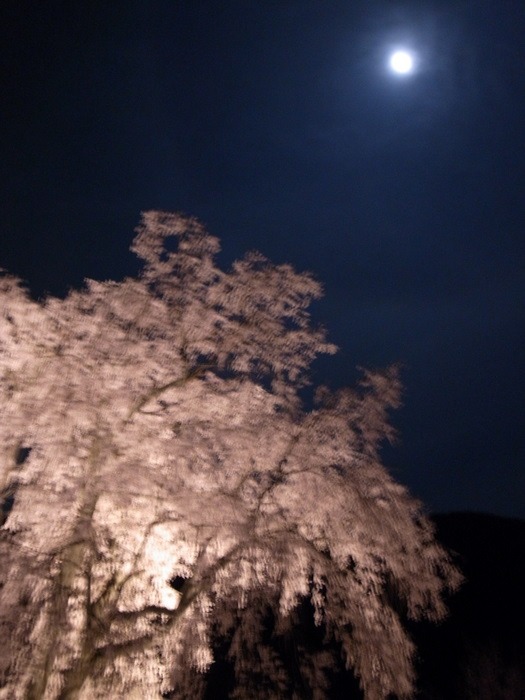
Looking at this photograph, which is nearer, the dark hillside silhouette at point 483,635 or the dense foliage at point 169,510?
the dense foliage at point 169,510

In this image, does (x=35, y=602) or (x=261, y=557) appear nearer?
(x=35, y=602)

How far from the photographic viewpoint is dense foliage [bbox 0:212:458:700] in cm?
462

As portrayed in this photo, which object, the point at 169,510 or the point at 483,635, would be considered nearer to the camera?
the point at 169,510

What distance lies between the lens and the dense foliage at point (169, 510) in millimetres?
4625

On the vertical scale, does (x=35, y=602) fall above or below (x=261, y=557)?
below

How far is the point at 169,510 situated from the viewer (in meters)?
5.21

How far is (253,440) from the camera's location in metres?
5.48

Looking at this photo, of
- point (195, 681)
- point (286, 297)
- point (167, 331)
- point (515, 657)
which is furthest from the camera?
point (515, 657)

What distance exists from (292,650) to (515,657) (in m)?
5.49

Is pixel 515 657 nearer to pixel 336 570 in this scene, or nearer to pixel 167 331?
pixel 336 570

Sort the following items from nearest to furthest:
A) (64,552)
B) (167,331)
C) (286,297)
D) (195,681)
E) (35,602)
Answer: (35,602), (64,552), (195,681), (167,331), (286,297)

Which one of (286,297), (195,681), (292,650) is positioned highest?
(286,297)

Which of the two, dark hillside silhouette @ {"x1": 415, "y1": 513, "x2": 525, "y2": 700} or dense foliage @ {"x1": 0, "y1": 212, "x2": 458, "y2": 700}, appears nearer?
dense foliage @ {"x1": 0, "y1": 212, "x2": 458, "y2": 700}

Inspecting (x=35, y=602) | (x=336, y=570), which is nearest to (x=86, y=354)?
(x=35, y=602)
